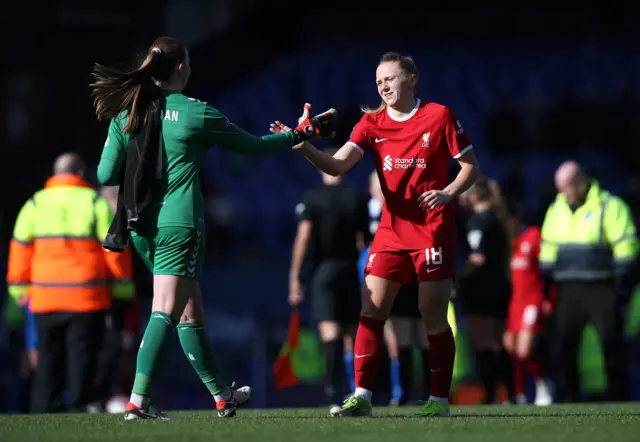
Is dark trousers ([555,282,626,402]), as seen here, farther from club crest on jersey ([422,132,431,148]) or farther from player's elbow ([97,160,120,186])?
player's elbow ([97,160,120,186])

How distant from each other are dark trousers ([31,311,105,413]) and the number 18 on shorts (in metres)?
3.32

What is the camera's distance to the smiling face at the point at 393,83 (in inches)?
288

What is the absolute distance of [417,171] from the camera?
721 centimetres

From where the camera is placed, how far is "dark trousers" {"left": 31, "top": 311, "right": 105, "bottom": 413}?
9867 mm

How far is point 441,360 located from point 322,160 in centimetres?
127

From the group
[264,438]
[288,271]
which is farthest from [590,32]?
[264,438]

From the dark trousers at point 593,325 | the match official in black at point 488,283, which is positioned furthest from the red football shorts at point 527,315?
the dark trousers at point 593,325

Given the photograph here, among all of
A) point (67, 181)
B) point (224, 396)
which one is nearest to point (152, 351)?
point (224, 396)

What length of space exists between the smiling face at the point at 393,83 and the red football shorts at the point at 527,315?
594 centimetres

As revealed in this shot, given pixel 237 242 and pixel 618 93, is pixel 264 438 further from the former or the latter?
pixel 618 93

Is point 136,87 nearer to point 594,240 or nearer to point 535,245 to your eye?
point 594,240

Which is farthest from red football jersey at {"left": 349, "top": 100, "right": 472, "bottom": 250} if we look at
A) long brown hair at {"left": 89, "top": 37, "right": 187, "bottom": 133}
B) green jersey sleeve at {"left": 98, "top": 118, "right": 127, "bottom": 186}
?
green jersey sleeve at {"left": 98, "top": 118, "right": 127, "bottom": 186}

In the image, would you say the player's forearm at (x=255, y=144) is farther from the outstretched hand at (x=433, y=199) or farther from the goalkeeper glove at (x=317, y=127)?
the outstretched hand at (x=433, y=199)

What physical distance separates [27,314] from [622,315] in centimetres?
534
